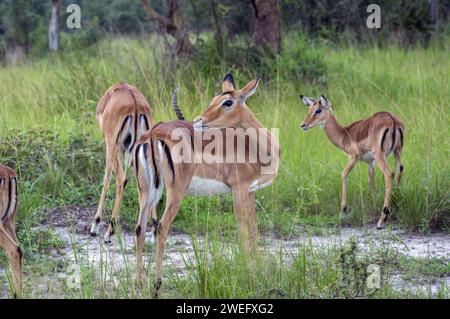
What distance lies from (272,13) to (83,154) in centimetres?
439

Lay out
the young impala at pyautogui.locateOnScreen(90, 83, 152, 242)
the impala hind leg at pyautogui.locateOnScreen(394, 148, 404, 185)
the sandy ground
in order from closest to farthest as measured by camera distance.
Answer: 1. the sandy ground
2. the young impala at pyautogui.locateOnScreen(90, 83, 152, 242)
3. the impala hind leg at pyautogui.locateOnScreen(394, 148, 404, 185)

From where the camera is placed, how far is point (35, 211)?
6008 mm

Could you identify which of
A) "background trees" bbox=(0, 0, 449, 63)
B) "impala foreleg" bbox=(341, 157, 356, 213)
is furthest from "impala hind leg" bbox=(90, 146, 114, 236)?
"background trees" bbox=(0, 0, 449, 63)

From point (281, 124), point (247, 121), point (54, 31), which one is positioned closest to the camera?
point (247, 121)

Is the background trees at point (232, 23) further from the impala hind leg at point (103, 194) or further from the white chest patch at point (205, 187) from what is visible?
the white chest patch at point (205, 187)

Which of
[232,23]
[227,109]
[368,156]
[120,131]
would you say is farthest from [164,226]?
[232,23]

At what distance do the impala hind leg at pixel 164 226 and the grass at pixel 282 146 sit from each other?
106 millimetres

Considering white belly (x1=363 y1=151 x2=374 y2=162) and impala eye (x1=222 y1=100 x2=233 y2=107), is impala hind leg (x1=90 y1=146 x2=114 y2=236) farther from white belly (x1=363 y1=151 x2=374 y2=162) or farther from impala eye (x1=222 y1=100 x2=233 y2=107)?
white belly (x1=363 y1=151 x2=374 y2=162)

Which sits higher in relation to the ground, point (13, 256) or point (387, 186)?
point (13, 256)

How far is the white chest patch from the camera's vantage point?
16.2 ft

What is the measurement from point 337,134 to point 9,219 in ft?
11.4

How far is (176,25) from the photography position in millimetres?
10414

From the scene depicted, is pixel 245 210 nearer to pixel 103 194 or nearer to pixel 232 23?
pixel 103 194

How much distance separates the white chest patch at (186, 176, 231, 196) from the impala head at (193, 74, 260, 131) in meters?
0.37
